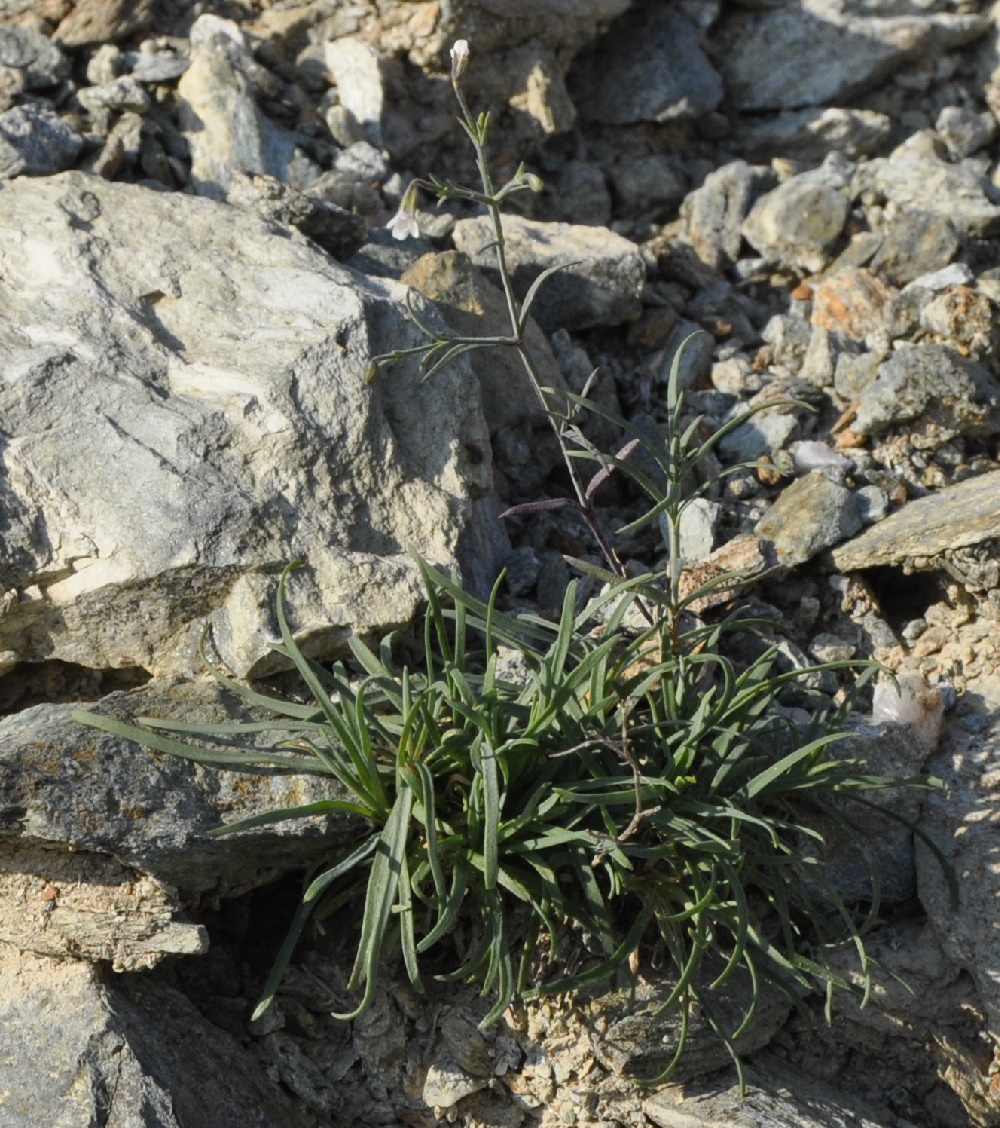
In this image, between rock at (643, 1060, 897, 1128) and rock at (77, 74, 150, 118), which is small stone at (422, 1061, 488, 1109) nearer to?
rock at (643, 1060, 897, 1128)

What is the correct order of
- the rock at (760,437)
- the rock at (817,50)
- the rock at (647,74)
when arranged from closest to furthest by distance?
the rock at (760,437) < the rock at (647,74) < the rock at (817,50)

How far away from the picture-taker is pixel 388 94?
5227mm

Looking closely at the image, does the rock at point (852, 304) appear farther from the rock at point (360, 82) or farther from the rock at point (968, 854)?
the rock at point (360, 82)

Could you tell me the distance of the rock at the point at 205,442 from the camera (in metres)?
3.46

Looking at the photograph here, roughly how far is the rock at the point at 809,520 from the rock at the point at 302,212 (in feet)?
5.43

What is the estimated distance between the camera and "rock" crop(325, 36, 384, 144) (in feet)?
16.9

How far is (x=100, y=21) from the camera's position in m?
5.04

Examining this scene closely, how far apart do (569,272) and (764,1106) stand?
2.74 m

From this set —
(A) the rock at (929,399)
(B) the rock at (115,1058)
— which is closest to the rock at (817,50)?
(A) the rock at (929,399)

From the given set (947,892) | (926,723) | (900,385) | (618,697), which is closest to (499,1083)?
(618,697)

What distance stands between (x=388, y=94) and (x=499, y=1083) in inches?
143

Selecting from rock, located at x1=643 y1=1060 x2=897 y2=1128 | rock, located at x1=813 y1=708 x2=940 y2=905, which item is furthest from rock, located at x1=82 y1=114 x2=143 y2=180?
rock, located at x1=643 y1=1060 x2=897 y2=1128

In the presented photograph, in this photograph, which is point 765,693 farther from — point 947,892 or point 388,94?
point 388,94

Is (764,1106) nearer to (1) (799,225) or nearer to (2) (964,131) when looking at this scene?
(1) (799,225)
